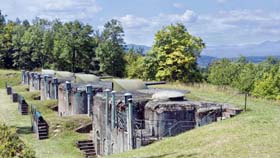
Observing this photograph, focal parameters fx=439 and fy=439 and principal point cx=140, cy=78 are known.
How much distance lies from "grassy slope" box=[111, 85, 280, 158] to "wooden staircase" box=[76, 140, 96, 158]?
30.1 feet

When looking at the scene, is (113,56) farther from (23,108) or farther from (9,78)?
(23,108)

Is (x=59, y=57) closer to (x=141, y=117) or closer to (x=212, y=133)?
(x=141, y=117)

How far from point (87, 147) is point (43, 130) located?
145 inches

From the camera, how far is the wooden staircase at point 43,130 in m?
26.5

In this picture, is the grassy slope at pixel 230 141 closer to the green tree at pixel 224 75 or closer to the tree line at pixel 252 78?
the tree line at pixel 252 78

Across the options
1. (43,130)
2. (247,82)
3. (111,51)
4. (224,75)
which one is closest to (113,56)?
(111,51)

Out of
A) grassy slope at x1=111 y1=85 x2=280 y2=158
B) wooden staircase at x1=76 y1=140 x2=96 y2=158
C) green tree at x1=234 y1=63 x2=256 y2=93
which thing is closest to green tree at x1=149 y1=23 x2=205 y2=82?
green tree at x1=234 y1=63 x2=256 y2=93

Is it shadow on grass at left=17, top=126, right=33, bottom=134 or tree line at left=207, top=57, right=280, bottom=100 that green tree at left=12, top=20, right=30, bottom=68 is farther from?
shadow on grass at left=17, top=126, right=33, bottom=134

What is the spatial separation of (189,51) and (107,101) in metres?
28.0

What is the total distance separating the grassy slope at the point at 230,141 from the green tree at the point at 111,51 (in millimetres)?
42618

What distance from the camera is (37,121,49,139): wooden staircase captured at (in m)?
26.5

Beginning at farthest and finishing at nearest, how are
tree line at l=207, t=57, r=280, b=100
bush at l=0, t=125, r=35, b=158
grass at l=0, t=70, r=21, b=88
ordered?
grass at l=0, t=70, r=21, b=88 → tree line at l=207, t=57, r=280, b=100 → bush at l=0, t=125, r=35, b=158

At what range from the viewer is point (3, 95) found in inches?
1998

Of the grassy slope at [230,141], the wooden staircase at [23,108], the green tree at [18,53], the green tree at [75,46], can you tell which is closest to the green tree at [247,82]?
the green tree at [75,46]
